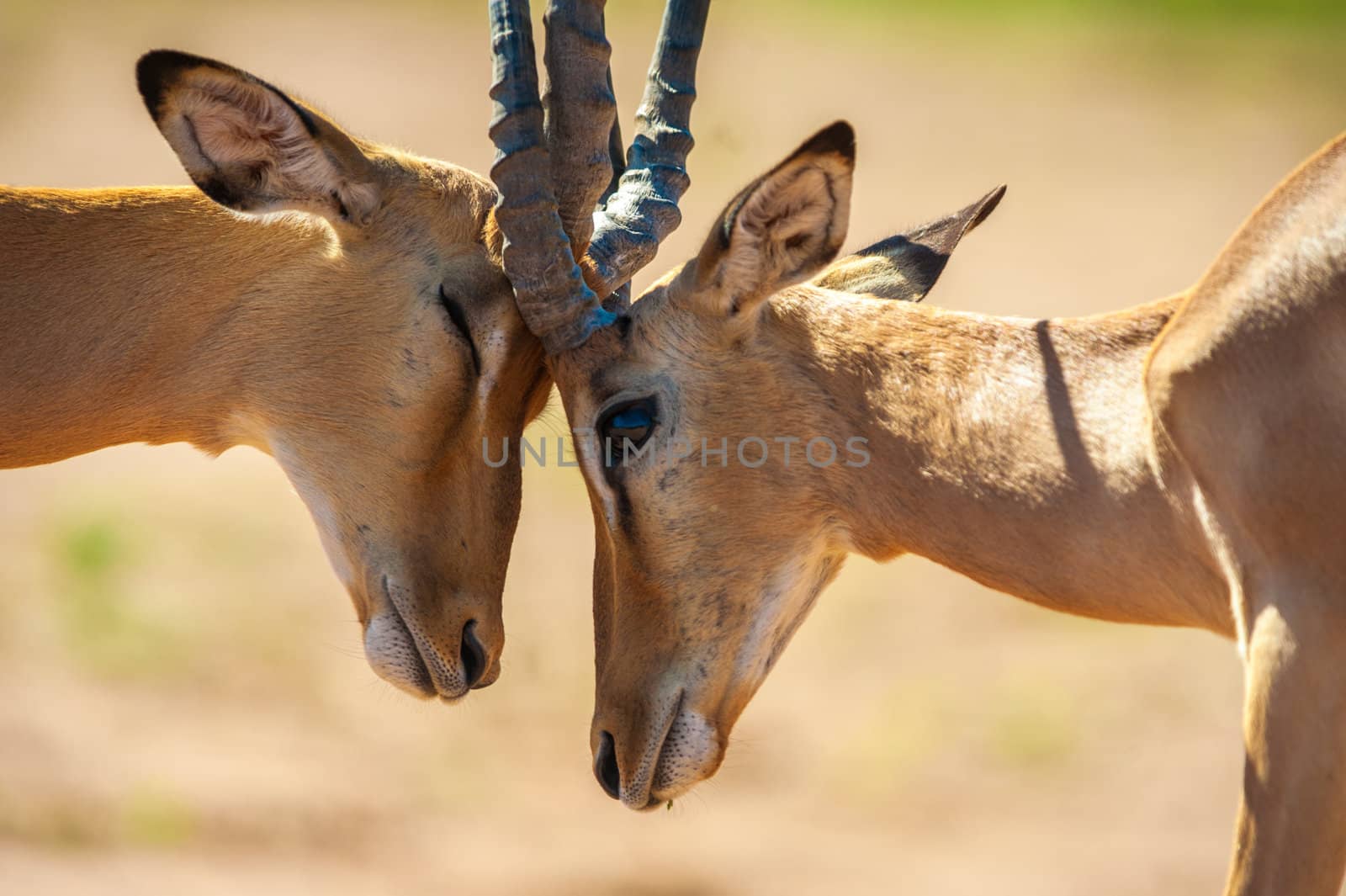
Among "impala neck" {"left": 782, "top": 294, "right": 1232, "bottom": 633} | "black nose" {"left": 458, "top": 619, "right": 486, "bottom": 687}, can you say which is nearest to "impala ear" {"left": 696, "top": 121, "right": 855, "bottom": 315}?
"impala neck" {"left": 782, "top": 294, "right": 1232, "bottom": 633}

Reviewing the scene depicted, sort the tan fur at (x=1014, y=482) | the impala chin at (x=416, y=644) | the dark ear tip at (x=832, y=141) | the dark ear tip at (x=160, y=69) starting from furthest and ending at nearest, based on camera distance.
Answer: the impala chin at (x=416, y=644), the dark ear tip at (x=160, y=69), the dark ear tip at (x=832, y=141), the tan fur at (x=1014, y=482)

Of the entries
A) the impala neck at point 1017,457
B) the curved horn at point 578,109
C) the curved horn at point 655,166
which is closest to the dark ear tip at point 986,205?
the impala neck at point 1017,457

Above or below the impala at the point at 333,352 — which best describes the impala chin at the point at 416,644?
below

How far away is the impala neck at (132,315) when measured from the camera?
3977 millimetres

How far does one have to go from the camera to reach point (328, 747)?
8.27 m

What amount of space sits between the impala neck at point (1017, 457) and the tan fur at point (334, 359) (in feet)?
3.18

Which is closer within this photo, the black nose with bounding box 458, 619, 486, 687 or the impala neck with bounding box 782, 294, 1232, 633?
the impala neck with bounding box 782, 294, 1232, 633

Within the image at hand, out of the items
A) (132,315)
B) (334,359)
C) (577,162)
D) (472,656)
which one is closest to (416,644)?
(472,656)

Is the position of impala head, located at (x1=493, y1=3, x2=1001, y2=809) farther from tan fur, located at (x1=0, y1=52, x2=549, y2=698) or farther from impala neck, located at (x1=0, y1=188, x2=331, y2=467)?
impala neck, located at (x1=0, y1=188, x2=331, y2=467)

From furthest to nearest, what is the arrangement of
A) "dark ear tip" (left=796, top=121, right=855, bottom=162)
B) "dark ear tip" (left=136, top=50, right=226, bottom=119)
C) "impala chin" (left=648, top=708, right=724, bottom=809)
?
"impala chin" (left=648, top=708, right=724, bottom=809), "dark ear tip" (left=136, top=50, right=226, bottom=119), "dark ear tip" (left=796, top=121, right=855, bottom=162)

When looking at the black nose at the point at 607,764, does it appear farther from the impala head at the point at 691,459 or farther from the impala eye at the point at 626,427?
the impala eye at the point at 626,427

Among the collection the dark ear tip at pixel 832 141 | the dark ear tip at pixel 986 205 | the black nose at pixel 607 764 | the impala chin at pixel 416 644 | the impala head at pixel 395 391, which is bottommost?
the black nose at pixel 607 764

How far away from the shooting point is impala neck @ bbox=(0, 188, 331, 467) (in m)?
3.98

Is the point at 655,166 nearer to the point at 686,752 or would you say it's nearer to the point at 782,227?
the point at 782,227
